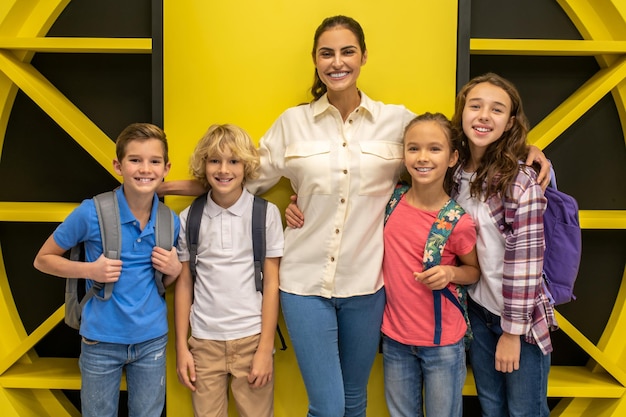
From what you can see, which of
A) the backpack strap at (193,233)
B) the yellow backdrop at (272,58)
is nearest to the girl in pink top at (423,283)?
the yellow backdrop at (272,58)

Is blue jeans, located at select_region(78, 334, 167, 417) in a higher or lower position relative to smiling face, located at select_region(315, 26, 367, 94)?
lower

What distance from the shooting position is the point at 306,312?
6.61 feet

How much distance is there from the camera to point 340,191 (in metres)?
2.02

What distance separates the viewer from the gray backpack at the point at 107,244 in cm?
198

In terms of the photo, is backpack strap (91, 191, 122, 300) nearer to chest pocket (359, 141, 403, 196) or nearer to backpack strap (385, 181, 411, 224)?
Answer: chest pocket (359, 141, 403, 196)

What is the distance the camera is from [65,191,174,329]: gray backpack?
1976 mm

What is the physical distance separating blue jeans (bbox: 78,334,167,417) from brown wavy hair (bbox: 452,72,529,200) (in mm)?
1510

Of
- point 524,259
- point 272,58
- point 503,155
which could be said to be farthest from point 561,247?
point 272,58

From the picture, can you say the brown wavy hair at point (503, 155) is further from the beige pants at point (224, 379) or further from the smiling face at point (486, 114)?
the beige pants at point (224, 379)

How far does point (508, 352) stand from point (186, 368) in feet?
4.46

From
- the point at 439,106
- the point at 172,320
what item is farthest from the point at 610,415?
the point at 172,320

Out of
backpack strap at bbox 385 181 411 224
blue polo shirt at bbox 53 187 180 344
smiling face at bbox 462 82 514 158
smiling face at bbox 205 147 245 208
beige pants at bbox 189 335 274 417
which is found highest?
smiling face at bbox 462 82 514 158

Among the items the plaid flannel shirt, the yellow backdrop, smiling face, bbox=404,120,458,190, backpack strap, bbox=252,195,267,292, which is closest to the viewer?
the plaid flannel shirt

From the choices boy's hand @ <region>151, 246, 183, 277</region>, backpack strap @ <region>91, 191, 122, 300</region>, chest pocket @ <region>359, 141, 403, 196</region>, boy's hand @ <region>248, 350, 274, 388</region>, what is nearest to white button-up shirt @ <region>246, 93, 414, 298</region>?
chest pocket @ <region>359, 141, 403, 196</region>
